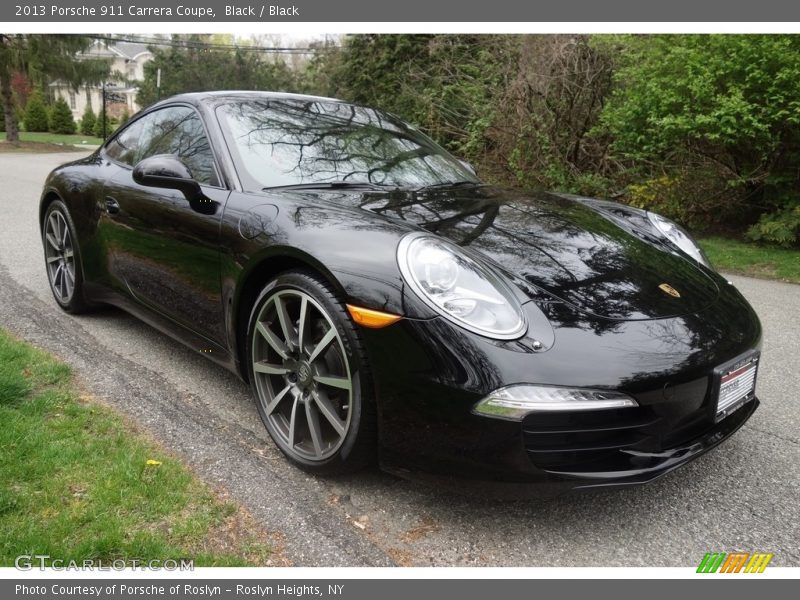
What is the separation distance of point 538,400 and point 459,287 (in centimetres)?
45

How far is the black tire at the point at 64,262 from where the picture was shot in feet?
13.2

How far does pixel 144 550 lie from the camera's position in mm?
1949

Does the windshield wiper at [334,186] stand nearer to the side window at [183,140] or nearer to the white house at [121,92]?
the side window at [183,140]

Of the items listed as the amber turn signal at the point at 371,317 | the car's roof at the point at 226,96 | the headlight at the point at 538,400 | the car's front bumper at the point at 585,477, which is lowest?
the car's front bumper at the point at 585,477

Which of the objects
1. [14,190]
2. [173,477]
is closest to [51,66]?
[14,190]

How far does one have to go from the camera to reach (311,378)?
2.36 metres

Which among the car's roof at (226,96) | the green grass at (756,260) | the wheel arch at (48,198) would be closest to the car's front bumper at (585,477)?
the car's roof at (226,96)

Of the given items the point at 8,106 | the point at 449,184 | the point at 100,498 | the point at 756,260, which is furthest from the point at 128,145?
the point at 8,106

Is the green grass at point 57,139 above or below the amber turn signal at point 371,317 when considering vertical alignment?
below

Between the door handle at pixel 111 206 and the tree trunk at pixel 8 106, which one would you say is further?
the tree trunk at pixel 8 106

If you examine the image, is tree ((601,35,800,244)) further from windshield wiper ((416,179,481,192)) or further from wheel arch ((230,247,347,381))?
wheel arch ((230,247,347,381))

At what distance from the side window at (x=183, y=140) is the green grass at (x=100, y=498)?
3.84 feet

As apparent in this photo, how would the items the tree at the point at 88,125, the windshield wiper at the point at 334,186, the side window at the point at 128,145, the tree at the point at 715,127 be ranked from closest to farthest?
the windshield wiper at the point at 334,186, the side window at the point at 128,145, the tree at the point at 715,127, the tree at the point at 88,125

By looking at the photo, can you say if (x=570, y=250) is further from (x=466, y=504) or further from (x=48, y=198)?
(x=48, y=198)
